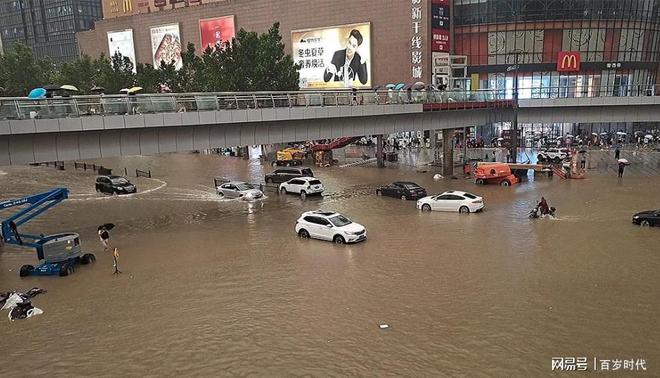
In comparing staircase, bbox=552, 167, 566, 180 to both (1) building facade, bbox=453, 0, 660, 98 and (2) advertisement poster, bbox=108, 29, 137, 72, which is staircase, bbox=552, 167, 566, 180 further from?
(2) advertisement poster, bbox=108, 29, 137, 72

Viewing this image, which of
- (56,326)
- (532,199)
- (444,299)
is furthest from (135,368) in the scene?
(532,199)

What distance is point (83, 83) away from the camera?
6619cm

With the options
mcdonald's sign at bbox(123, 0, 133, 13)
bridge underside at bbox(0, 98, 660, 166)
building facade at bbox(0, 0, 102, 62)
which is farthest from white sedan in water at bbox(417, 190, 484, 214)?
building facade at bbox(0, 0, 102, 62)

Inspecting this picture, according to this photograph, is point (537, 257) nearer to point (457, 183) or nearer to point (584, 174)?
point (457, 183)

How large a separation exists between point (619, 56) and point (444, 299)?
66.4 m

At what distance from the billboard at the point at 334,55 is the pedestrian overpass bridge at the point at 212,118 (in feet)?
97.4

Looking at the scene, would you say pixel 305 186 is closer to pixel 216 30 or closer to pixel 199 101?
pixel 199 101

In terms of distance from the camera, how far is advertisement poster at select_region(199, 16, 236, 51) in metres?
86.1

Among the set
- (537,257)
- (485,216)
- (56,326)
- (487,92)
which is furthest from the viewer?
(487,92)

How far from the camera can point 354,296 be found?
54.8 ft

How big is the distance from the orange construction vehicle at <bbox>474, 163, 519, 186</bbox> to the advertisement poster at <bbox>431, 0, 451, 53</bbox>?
106ft

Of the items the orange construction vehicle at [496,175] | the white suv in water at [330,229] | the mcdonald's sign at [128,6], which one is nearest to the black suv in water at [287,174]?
the orange construction vehicle at [496,175]

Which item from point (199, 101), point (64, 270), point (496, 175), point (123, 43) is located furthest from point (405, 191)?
point (123, 43)

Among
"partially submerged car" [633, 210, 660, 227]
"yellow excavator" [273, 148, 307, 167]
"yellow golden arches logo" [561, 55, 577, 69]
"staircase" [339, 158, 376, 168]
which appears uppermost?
"yellow golden arches logo" [561, 55, 577, 69]
